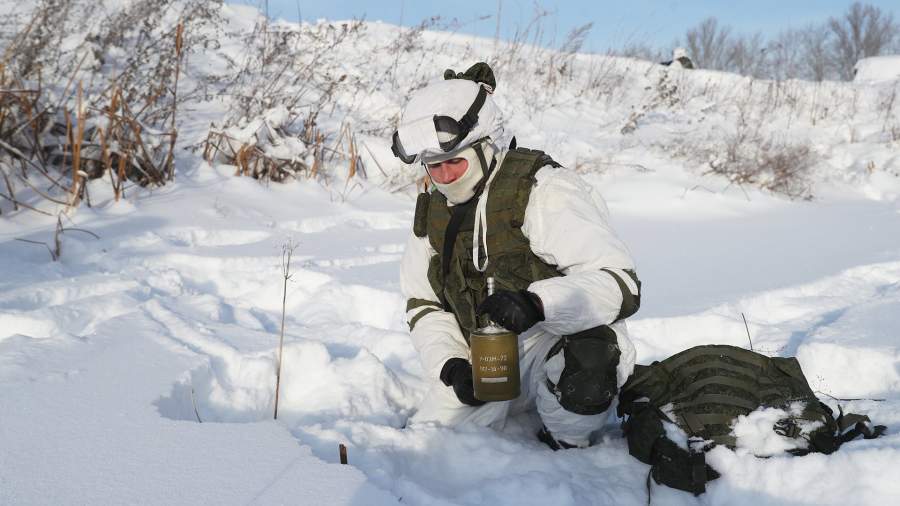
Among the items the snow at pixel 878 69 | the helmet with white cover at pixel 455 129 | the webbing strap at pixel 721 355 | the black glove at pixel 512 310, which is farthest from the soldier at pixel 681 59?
the black glove at pixel 512 310

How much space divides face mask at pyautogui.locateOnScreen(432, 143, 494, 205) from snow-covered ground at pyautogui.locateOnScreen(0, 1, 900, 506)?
0.77 metres

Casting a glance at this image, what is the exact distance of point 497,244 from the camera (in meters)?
2.27

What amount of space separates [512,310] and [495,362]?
180 mm

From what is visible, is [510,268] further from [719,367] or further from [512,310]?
[719,367]

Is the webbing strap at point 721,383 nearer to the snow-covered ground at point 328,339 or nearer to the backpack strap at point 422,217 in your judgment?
the snow-covered ground at point 328,339

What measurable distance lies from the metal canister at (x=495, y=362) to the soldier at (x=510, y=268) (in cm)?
6

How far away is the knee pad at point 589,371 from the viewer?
6.73 ft

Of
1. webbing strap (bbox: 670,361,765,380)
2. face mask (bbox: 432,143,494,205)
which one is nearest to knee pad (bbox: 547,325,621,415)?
webbing strap (bbox: 670,361,765,380)

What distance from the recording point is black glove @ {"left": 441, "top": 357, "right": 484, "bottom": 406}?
2.26 metres

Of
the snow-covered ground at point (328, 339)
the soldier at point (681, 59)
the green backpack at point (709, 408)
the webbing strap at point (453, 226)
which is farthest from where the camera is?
the soldier at point (681, 59)

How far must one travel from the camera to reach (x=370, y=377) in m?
2.57

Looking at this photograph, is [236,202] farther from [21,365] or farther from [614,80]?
[614,80]

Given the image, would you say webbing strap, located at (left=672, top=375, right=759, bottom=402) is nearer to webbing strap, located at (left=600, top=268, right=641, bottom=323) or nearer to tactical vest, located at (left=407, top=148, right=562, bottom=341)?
webbing strap, located at (left=600, top=268, right=641, bottom=323)

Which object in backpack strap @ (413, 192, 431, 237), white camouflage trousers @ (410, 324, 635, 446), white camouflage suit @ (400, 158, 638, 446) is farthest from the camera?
backpack strap @ (413, 192, 431, 237)
